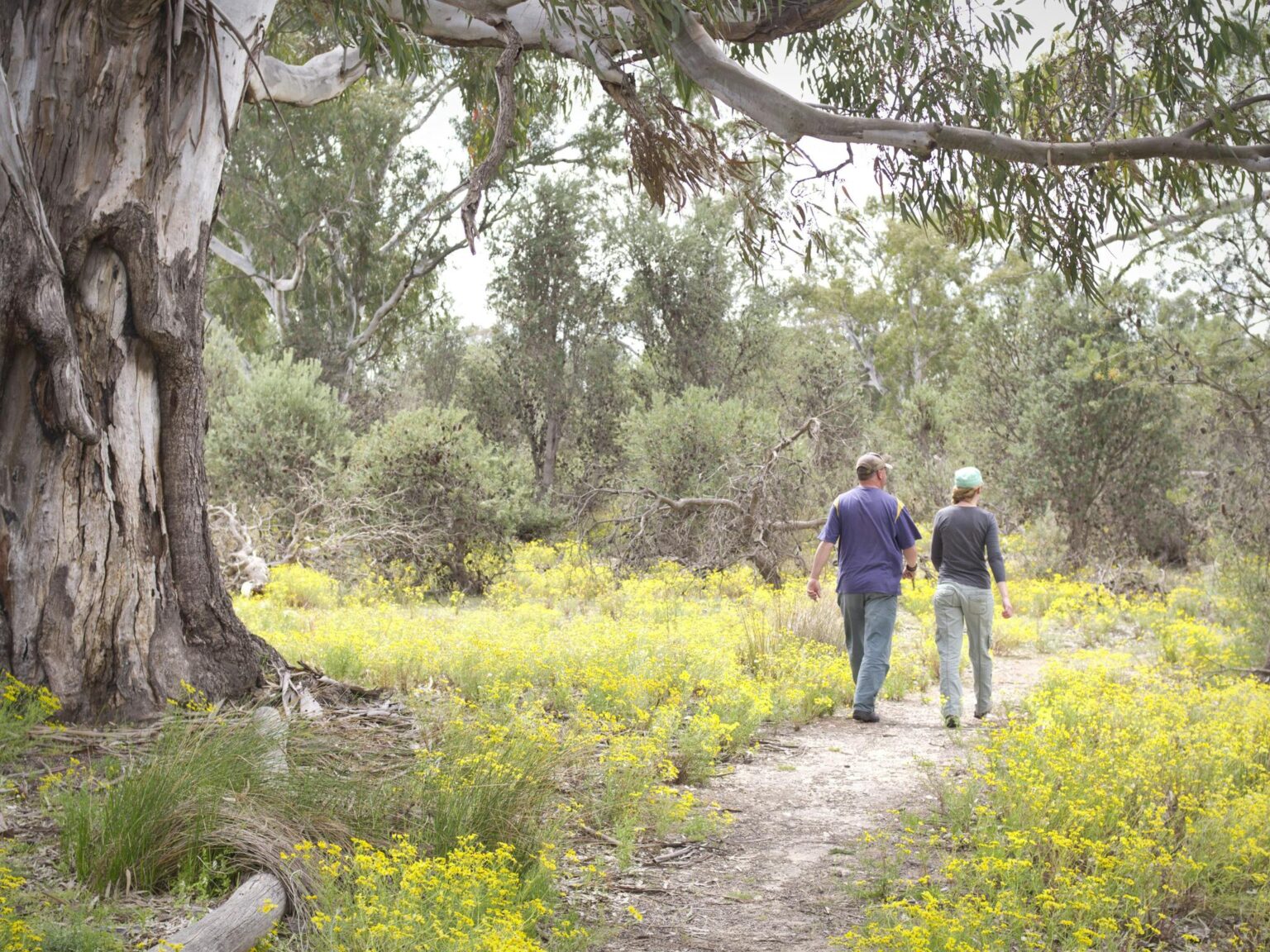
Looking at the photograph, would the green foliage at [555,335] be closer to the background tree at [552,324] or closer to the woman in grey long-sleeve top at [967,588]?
the background tree at [552,324]

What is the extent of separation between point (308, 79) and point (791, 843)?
549cm

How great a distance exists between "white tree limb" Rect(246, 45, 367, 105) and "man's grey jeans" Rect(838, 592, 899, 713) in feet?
15.7

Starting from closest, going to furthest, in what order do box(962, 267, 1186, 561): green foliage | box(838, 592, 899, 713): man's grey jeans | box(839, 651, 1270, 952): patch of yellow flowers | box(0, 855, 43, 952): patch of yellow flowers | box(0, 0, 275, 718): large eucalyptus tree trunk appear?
box(0, 855, 43, 952): patch of yellow flowers → box(839, 651, 1270, 952): patch of yellow flowers → box(0, 0, 275, 718): large eucalyptus tree trunk → box(838, 592, 899, 713): man's grey jeans → box(962, 267, 1186, 561): green foliage

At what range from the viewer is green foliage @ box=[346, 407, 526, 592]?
46.7 feet

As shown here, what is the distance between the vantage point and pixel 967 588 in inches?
297

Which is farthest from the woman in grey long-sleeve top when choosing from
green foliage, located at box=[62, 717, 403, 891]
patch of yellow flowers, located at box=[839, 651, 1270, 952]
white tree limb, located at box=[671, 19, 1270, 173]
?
green foliage, located at box=[62, 717, 403, 891]

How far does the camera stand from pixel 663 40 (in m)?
5.18

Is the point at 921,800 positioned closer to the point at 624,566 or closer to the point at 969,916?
the point at 969,916

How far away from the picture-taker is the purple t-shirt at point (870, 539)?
7.48 metres

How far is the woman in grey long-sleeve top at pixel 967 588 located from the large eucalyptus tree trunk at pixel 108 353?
4.43 meters

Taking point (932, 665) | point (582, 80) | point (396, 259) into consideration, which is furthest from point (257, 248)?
point (932, 665)

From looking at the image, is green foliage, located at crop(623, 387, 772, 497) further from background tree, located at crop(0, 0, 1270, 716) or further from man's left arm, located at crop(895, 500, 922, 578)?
background tree, located at crop(0, 0, 1270, 716)

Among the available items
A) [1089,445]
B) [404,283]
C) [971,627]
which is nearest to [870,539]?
[971,627]

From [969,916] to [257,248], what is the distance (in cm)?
2257
